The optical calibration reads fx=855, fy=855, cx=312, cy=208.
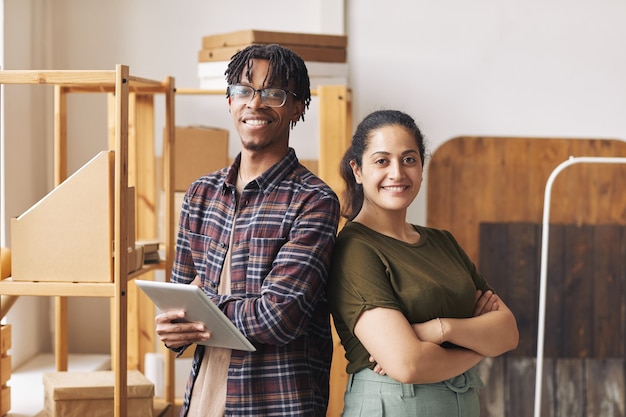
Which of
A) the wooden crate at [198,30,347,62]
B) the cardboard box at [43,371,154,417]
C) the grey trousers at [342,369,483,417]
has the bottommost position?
the cardboard box at [43,371,154,417]

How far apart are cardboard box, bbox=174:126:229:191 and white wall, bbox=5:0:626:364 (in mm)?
450

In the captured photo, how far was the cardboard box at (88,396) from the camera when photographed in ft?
8.18

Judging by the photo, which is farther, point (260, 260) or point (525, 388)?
point (525, 388)

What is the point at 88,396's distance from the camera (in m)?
2.50

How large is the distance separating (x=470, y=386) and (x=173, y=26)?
98.3 inches

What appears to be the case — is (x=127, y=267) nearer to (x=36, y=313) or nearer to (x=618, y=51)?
(x=36, y=313)

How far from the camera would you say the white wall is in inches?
147

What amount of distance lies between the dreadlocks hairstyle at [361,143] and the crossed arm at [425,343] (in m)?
0.32

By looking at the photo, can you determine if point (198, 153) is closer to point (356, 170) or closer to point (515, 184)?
point (515, 184)

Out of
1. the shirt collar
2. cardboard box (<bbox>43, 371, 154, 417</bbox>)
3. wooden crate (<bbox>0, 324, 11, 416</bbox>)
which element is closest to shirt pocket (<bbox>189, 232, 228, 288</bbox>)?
the shirt collar

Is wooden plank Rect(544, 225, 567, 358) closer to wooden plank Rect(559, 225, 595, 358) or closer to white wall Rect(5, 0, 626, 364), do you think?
wooden plank Rect(559, 225, 595, 358)

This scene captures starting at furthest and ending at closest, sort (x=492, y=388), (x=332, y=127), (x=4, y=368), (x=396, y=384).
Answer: (x=492, y=388), (x=332, y=127), (x=4, y=368), (x=396, y=384)

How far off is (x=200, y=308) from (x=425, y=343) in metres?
0.45

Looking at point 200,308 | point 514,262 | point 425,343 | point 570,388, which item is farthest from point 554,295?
point 200,308
